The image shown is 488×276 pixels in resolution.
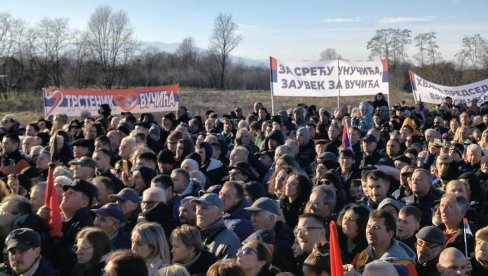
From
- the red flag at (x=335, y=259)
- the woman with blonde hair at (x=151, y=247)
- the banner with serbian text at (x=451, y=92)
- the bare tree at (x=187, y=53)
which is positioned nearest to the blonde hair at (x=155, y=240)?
the woman with blonde hair at (x=151, y=247)

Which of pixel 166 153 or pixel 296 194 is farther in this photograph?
pixel 166 153

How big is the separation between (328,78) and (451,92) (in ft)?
14.0

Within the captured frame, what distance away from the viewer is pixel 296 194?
6363mm

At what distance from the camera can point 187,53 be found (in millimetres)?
70250

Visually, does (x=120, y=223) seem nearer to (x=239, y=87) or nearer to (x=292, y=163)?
(x=292, y=163)

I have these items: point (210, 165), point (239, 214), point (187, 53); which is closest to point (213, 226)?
point (239, 214)

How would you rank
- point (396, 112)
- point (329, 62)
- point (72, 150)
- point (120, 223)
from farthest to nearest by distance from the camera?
point (329, 62) → point (396, 112) → point (72, 150) → point (120, 223)

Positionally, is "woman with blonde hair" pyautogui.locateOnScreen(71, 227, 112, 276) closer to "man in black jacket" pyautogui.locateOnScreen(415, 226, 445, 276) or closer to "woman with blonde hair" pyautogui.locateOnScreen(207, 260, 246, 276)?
"woman with blonde hair" pyautogui.locateOnScreen(207, 260, 246, 276)

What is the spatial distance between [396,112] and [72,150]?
→ 27.4ft

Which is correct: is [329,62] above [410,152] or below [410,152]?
above

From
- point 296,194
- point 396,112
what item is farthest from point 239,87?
point 296,194

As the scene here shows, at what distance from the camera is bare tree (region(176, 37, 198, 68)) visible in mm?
66375

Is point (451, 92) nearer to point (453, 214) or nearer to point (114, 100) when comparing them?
point (114, 100)

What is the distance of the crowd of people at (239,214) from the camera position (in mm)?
4410
